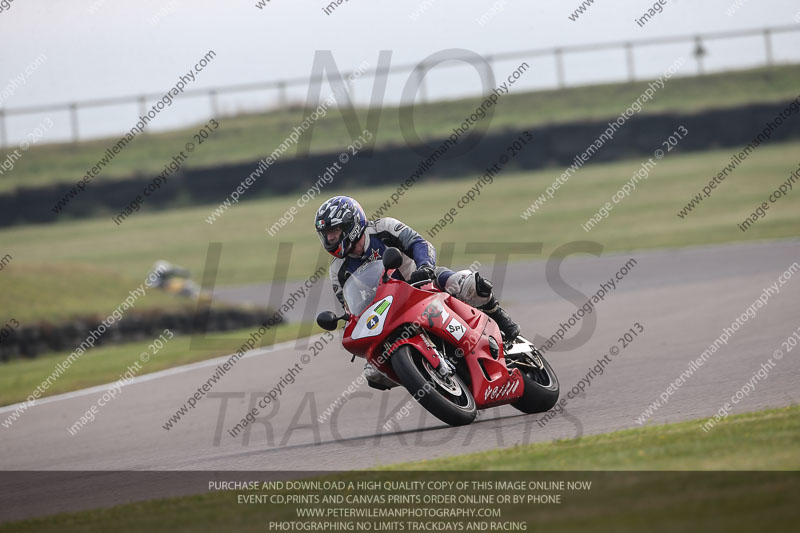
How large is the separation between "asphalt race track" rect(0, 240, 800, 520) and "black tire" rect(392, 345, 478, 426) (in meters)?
0.17

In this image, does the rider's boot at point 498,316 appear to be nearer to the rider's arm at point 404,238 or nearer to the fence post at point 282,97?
the rider's arm at point 404,238

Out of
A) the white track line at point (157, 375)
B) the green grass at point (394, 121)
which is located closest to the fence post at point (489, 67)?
the green grass at point (394, 121)

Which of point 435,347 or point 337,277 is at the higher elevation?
point 337,277

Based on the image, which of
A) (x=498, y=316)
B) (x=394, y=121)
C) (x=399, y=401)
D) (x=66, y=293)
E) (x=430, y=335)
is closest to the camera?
(x=430, y=335)

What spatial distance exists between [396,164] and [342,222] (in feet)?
78.7

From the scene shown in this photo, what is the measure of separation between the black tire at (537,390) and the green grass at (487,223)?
46.6 feet

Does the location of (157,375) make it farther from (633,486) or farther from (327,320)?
(633,486)

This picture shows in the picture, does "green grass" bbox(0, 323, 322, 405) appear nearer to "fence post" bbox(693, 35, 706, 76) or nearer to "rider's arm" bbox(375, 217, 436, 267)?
"rider's arm" bbox(375, 217, 436, 267)

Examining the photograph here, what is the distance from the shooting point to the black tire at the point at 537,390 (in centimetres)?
803

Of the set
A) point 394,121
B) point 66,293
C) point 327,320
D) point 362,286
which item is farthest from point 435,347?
point 394,121

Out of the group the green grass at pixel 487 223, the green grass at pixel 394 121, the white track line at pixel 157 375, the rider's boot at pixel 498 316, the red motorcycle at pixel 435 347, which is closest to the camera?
the red motorcycle at pixel 435 347

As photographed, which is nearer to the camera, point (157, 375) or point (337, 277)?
point (337, 277)

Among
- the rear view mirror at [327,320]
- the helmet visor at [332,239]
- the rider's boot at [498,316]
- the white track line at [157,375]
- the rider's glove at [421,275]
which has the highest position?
the helmet visor at [332,239]

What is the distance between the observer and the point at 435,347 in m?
7.49
